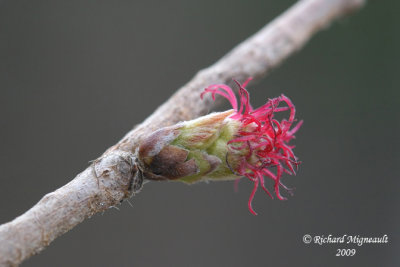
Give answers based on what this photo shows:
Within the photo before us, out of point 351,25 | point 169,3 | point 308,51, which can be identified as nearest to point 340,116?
point 308,51

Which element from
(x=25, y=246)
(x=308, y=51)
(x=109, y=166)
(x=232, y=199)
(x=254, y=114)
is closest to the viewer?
→ (x=25, y=246)

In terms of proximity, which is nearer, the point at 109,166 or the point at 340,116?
the point at 109,166

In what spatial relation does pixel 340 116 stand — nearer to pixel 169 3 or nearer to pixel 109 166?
pixel 169 3

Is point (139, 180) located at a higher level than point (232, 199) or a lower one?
higher

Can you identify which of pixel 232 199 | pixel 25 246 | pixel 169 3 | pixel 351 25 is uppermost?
pixel 169 3

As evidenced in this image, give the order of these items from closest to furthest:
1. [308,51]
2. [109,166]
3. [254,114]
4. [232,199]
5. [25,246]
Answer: [25,246] < [109,166] < [254,114] < [232,199] < [308,51]

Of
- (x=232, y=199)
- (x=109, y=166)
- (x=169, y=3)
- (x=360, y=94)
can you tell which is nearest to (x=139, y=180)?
(x=109, y=166)
